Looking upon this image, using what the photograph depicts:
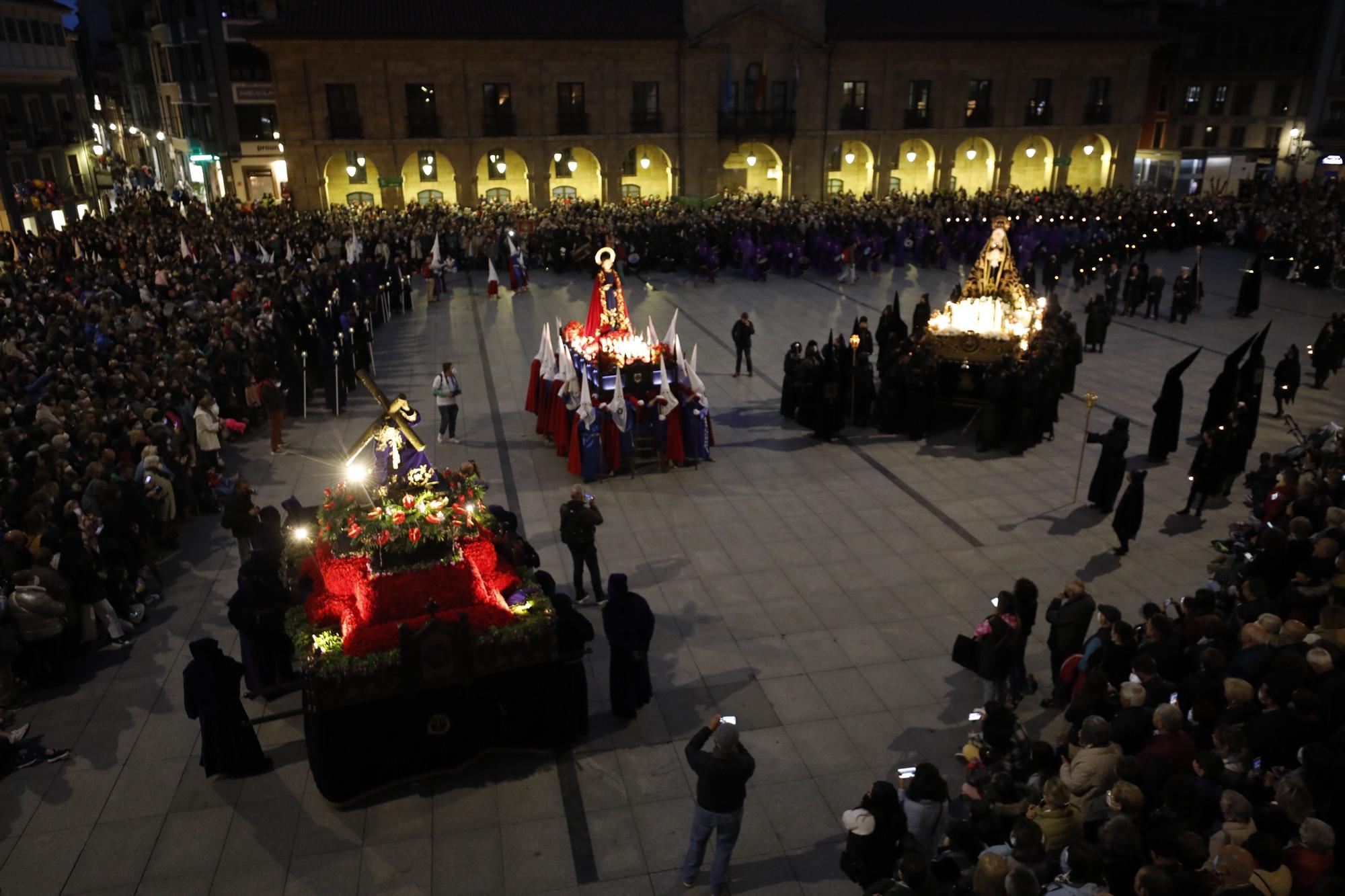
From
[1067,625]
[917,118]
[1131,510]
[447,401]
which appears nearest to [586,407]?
[447,401]

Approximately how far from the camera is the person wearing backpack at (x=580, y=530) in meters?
10.4

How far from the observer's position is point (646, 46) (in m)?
42.8

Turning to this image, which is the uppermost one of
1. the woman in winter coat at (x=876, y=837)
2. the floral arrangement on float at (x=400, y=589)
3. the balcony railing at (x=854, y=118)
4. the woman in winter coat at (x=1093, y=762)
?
the balcony railing at (x=854, y=118)

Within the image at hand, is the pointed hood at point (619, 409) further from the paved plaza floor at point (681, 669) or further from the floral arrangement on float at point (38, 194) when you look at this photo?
the floral arrangement on float at point (38, 194)

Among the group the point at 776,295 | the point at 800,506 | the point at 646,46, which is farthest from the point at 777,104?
the point at 800,506

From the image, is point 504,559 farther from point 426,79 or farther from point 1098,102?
point 1098,102

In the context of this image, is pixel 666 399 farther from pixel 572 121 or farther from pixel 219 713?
pixel 572 121

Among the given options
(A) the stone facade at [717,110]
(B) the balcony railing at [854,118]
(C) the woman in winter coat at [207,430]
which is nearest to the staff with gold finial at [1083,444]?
(C) the woman in winter coat at [207,430]

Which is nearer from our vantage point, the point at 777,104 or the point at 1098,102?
the point at 777,104

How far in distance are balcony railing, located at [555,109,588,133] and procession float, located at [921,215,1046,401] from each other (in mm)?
29740

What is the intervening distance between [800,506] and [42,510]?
924 cm

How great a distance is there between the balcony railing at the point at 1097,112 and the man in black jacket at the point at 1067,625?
47.9 m

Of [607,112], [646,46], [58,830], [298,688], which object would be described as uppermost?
[646,46]

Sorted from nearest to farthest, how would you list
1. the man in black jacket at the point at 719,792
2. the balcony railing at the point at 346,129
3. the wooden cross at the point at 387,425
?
the man in black jacket at the point at 719,792
the wooden cross at the point at 387,425
the balcony railing at the point at 346,129
